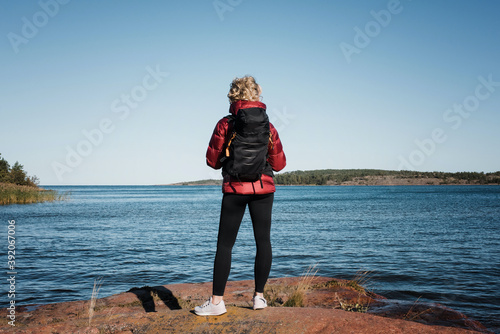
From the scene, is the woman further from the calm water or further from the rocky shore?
the calm water

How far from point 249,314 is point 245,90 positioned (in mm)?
2354

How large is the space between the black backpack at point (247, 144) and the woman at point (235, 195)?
2.0 inches

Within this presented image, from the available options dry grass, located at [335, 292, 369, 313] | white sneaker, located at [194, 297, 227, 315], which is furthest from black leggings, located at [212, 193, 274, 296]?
dry grass, located at [335, 292, 369, 313]

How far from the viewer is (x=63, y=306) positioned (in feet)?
21.6

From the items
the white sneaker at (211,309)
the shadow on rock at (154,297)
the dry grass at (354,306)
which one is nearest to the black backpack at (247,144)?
the white sneaker at (211,309)

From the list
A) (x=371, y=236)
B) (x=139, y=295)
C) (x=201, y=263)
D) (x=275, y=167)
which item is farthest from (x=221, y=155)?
(x=371, y=236)

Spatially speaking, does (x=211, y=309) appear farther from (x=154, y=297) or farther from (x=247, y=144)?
(x=154, y=297)

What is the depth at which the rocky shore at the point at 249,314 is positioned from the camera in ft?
12.3

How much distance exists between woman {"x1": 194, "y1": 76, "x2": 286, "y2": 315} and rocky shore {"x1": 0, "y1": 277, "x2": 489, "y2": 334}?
14.3 inches

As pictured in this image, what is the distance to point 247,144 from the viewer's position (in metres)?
3.76

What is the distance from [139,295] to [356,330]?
463 centimetres

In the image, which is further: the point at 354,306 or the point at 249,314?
the point at 354,306

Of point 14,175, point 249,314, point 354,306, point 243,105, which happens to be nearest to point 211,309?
point 249,314

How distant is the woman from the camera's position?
3775 millimetres
